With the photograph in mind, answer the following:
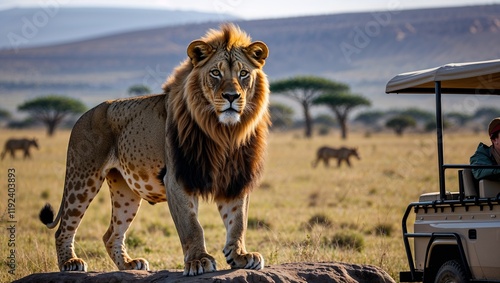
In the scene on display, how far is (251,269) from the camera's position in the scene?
19.4 ft

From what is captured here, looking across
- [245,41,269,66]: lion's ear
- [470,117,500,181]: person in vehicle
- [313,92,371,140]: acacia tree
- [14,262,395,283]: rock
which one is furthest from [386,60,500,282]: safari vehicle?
[313,92,371,140]: acacia tree

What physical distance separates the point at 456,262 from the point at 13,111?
10886 centimetres

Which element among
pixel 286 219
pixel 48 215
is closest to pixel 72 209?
pixel 48 215

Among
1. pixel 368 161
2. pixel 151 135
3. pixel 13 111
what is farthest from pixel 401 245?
pixel 13 111

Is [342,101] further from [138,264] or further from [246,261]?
[246,261]

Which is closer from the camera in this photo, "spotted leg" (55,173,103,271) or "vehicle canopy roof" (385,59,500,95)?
"vehicle canopy roof" (385,59,500,95)

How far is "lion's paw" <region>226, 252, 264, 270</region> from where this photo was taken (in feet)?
19.7

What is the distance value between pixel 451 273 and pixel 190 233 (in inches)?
71.1

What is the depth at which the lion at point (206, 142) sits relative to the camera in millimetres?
6125

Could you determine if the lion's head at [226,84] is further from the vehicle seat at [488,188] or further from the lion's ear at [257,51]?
the vehicle seat at [488,188]

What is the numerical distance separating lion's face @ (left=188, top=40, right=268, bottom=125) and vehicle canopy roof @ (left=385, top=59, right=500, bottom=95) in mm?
1090

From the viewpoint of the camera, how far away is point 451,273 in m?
5.90

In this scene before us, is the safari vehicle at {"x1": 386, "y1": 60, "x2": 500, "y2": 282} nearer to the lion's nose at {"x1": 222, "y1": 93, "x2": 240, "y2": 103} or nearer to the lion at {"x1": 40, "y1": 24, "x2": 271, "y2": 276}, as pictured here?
the lion at {"x1": 40, "y1": 24, "x2": 271, "y2": 276}

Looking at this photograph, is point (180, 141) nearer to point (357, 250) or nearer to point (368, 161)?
point (357, 250)
